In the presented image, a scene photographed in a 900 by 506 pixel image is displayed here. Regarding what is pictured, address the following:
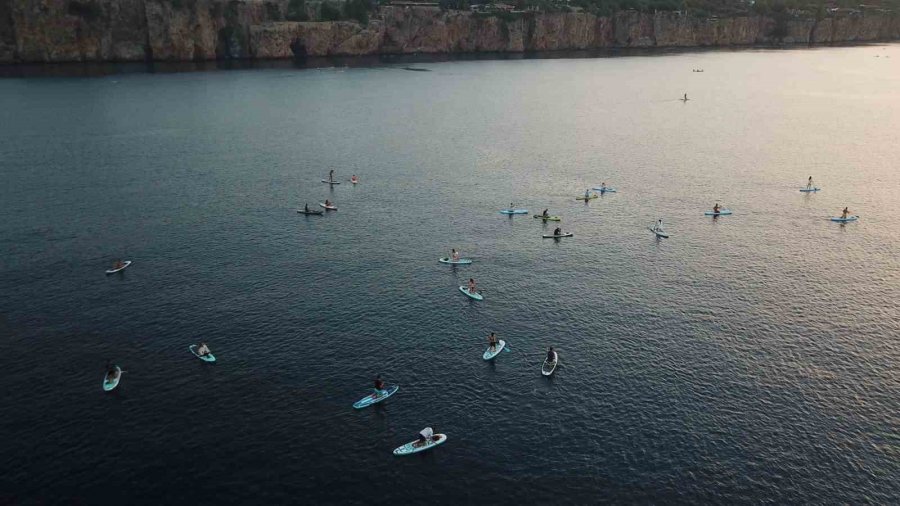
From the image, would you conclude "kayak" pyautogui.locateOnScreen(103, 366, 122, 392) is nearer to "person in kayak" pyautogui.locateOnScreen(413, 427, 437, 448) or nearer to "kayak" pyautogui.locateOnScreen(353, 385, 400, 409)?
"kayak" pyautogui.locateOnScreen(353, 385, 400, 409)

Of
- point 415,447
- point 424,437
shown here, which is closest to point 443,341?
point 424,437

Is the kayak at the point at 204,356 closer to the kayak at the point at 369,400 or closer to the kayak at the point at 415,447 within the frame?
the kayak at the point at 369,400

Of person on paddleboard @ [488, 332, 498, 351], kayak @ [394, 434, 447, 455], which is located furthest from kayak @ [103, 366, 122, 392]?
person on paddleboard @ [488, 332, 498, 351]

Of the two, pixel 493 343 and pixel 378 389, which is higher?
pixel 493 343

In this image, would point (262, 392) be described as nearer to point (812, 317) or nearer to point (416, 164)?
point (812, 317)

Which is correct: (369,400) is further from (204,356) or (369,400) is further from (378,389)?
(204,356)

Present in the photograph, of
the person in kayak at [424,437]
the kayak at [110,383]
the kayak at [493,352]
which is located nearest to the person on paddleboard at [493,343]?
the kayak at [493,352]
